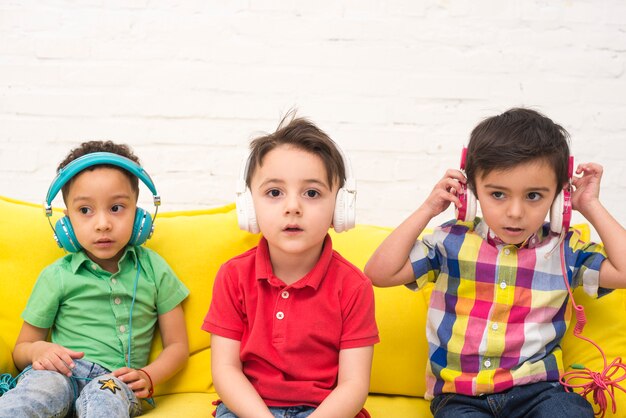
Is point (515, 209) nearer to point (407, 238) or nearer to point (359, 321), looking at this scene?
point (407, 238)

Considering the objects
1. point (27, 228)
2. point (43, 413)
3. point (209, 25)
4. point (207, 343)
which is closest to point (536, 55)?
point (209, 25)

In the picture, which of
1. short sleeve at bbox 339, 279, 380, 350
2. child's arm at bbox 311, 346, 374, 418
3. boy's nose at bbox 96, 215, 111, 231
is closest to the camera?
child's arm at bbox 311, 346, 374, 418

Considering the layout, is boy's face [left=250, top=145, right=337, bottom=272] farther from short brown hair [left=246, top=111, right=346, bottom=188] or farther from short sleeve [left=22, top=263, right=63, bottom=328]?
short sleeve [left=22, top=263, right=63, bottom=328]

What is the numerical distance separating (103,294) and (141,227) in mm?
209

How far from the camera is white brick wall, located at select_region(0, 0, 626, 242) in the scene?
9.40ft

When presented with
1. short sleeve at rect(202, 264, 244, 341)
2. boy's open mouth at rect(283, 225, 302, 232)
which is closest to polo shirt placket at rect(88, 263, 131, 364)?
short sleeve at rect(202, 264, 244, 341)

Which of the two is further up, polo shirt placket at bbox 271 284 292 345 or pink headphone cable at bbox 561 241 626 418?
polo shirt placket at bbox 271 284 292 345

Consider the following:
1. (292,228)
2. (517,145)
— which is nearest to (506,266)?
(517,145)

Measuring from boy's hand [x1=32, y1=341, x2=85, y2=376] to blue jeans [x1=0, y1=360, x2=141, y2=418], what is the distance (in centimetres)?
2

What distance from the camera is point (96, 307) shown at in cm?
212

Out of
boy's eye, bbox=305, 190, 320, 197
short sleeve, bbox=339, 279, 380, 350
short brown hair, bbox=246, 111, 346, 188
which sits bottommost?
short sleeve, bbox=339, 279, 380, 350

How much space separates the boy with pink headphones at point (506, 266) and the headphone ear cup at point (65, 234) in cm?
79

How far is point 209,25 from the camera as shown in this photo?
2861 millimetres

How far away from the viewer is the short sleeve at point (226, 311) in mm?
1859
